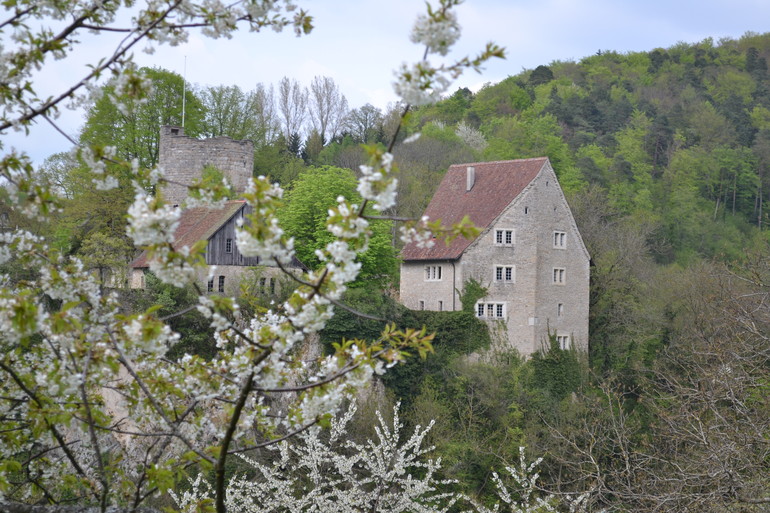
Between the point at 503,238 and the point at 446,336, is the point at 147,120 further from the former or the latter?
the point at 446,336

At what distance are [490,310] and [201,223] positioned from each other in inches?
432

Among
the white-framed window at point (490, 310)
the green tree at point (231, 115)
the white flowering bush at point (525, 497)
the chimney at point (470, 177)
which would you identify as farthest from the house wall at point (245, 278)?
the green tree at point (231, 115)

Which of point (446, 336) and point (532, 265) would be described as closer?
point (446, 336)

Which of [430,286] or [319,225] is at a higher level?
[319,225]

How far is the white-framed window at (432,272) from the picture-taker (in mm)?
35156

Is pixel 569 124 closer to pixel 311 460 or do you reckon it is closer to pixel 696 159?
pixel 696 159

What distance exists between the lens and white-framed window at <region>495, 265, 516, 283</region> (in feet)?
114

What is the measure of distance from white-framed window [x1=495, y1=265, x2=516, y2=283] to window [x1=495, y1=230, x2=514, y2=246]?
2.68 feet

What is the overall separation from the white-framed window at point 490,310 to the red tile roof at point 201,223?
8960 millimetres

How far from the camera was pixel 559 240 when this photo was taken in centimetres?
3572

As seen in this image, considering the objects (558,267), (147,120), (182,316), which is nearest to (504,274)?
(558,267)

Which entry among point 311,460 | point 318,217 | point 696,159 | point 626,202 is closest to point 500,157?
point 626,202

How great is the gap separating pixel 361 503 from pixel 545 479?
451 inches

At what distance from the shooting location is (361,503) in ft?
65.3
